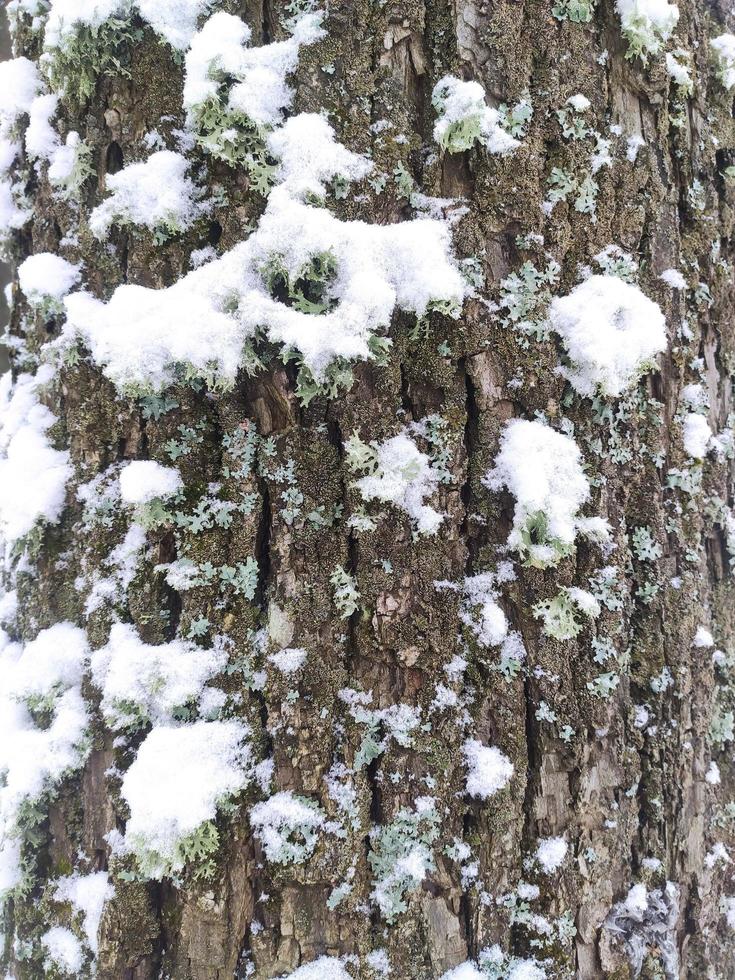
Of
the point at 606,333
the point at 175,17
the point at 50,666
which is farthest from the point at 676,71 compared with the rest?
the point at 50,666

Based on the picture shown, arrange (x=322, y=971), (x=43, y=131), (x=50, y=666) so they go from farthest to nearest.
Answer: (x=43, y=131) → (x=50, y=666) → (x=322, y=971)

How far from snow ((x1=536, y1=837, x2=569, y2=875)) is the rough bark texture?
14 millimetres

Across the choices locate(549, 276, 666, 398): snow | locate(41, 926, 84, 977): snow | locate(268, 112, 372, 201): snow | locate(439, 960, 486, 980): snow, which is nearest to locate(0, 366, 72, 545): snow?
locate(268, 112, 372, 201): snow

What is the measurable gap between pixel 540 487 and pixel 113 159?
4.05 ft

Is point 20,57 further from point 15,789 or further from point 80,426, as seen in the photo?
point 15,789

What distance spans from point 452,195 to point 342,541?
30.6 inches

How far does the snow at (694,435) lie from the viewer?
57.9 inches

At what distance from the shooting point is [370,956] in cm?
123

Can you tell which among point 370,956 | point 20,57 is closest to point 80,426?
point 20,57

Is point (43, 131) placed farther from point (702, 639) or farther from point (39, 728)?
point (702, 639)

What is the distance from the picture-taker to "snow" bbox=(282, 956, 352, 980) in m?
1.22

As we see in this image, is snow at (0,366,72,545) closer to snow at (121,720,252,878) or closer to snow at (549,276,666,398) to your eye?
snow at (121,720,252,878)

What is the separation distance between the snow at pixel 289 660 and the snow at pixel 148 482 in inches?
16.2

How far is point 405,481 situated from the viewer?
4.25 ft
